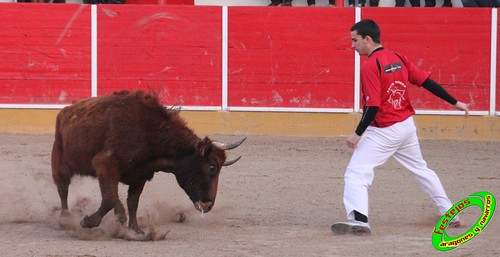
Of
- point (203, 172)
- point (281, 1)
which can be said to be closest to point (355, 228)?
point (203, 172)

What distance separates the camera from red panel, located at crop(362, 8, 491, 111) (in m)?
13.7

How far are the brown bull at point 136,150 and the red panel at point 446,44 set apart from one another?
22.2ft

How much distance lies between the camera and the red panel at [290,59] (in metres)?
13.7

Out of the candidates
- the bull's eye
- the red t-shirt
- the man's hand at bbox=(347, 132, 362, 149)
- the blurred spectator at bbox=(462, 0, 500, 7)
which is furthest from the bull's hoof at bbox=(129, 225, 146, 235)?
the blurred spectator at bbox=(462, 0, 500, 7)

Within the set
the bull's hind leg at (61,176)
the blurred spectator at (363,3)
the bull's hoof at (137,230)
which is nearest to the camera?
the bull's hoof at (137,230)

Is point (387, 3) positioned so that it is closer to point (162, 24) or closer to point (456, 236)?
point (162, 24)

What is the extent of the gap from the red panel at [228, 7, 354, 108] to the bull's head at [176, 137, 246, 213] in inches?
255

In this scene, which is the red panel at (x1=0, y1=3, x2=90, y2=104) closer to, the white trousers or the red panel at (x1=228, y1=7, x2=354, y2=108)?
the red panel at (x1=228, y1=7, x2=354, y2=108)

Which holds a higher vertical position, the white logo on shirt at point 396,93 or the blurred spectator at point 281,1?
the blurred spectator at point 281,1

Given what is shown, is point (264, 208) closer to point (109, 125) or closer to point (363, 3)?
point (109, 125)

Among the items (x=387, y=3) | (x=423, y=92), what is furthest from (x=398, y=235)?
(x=387, y=3)

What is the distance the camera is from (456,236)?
7328 millimetres

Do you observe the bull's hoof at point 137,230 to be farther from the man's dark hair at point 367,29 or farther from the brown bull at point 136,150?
the man's dark hair at point 367,29

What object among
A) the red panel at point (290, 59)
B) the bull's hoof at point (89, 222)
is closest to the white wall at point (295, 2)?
the red panel at point (290, 59)
